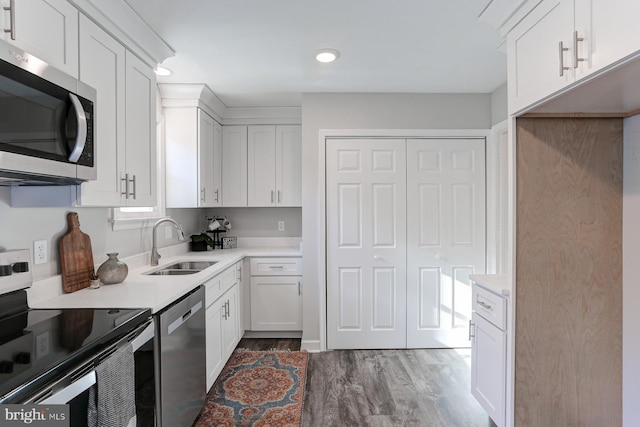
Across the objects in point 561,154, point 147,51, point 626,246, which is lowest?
point 626,246

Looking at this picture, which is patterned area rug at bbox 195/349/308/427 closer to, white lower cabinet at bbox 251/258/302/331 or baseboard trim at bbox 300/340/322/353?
baseboard trim at bbox 300/340/322/353

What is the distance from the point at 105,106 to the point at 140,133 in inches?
14.5

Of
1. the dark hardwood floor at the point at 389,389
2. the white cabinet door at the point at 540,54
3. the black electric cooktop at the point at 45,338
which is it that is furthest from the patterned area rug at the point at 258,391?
the white cabinet door at the point at 540,54

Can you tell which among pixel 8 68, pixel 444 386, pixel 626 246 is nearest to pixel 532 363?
pixel 626 246

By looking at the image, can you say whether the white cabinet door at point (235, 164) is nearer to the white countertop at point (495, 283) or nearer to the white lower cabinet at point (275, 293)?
the white lower cabinet at point (275, 293)

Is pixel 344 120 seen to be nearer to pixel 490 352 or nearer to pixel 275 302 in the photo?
pixel 275 302

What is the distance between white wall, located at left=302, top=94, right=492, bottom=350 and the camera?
3.45m

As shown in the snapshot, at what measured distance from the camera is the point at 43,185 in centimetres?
165

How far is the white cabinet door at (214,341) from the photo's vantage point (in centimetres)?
252

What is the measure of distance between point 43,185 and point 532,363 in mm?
2513

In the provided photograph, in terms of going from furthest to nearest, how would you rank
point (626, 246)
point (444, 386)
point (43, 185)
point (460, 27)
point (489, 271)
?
point (489, 271), point (444, 386), point (460, 27), point (626, 246), point (43, 185)

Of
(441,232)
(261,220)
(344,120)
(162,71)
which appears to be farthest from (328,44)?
(261,220)

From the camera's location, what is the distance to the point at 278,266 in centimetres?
369

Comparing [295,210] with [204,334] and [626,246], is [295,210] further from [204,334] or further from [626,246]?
[626,246]
